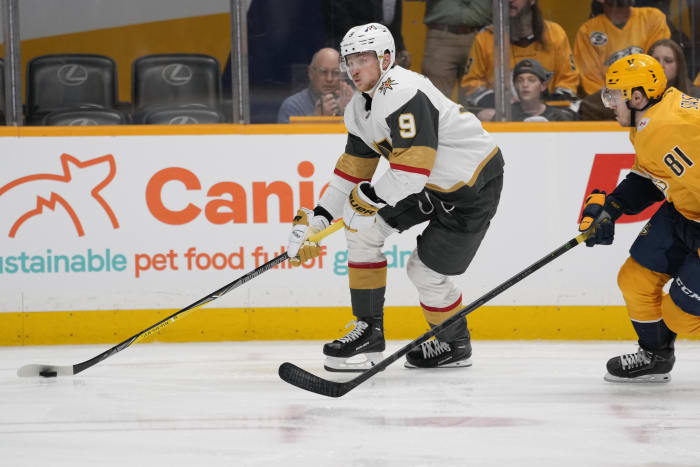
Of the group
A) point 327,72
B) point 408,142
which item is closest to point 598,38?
point 327,72

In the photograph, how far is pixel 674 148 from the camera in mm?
2887

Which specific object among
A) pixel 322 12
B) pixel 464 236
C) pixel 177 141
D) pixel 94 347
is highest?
pixel 322 12

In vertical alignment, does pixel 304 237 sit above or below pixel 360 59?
below

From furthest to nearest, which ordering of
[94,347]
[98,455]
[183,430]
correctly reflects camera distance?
[94,347] < [183,430] < [98,455]

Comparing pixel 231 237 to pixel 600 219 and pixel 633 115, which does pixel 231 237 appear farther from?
→ pixel 633 115

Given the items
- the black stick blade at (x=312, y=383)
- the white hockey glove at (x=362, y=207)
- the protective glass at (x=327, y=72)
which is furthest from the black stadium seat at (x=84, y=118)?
the black stick blade at (x=312, y=383)

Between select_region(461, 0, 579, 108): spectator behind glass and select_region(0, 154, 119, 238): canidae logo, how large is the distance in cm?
176

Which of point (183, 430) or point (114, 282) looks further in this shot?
point (114, 282)

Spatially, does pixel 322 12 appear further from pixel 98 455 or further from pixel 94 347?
pixel 98 455

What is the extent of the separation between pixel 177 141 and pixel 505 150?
154cm

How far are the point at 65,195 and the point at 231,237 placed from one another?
Answer: 78 centimetres

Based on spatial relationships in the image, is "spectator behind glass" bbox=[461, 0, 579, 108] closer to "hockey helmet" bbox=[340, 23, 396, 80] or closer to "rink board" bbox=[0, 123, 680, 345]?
"rink board" bbox=[0, 123, 680, 345]

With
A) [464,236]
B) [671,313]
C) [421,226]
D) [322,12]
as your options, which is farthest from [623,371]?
[322,12]

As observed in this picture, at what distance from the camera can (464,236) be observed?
11.0 feet
